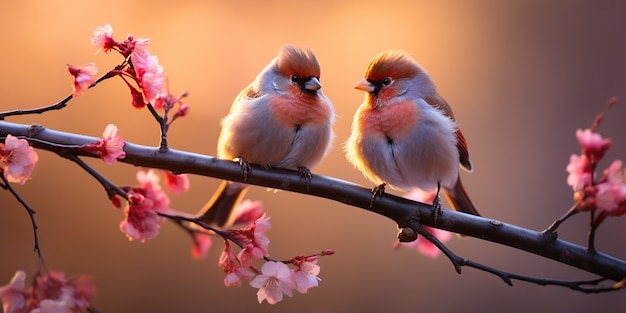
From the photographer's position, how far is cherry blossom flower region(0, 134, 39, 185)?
940mm

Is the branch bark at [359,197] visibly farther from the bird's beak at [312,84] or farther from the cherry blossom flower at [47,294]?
the bird's beak at [312,84]

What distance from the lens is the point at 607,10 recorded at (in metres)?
2.72

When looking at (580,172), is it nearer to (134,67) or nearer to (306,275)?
(306,275)

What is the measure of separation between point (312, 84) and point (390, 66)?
0.60 feet

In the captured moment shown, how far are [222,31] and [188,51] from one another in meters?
0.16

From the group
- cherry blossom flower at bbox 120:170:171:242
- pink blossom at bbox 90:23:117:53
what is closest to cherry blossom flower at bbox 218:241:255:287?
cherry blossom flower at bbox 120:170:171:242

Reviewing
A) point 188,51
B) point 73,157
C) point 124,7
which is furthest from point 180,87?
point 73,157

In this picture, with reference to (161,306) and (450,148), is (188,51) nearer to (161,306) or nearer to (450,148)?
(161,306)

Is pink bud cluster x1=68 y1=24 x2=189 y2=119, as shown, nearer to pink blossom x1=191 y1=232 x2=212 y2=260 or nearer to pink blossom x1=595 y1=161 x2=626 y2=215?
pink blossom x1=191 y1=232 x2=212 y2=260

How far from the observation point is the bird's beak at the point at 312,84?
4.93 feet

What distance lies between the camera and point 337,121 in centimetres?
248

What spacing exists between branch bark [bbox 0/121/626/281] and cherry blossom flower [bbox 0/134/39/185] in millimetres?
54

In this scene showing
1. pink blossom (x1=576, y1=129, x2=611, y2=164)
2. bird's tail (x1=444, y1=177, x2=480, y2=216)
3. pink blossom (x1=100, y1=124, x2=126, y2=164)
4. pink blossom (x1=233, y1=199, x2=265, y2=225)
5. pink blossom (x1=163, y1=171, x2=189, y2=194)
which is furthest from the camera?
bird's tail (x1=444, y1=177, x2=480, y2=216)

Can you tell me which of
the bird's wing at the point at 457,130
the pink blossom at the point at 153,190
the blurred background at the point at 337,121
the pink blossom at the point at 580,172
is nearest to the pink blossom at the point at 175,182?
the pink blossom at the point at 153,190
